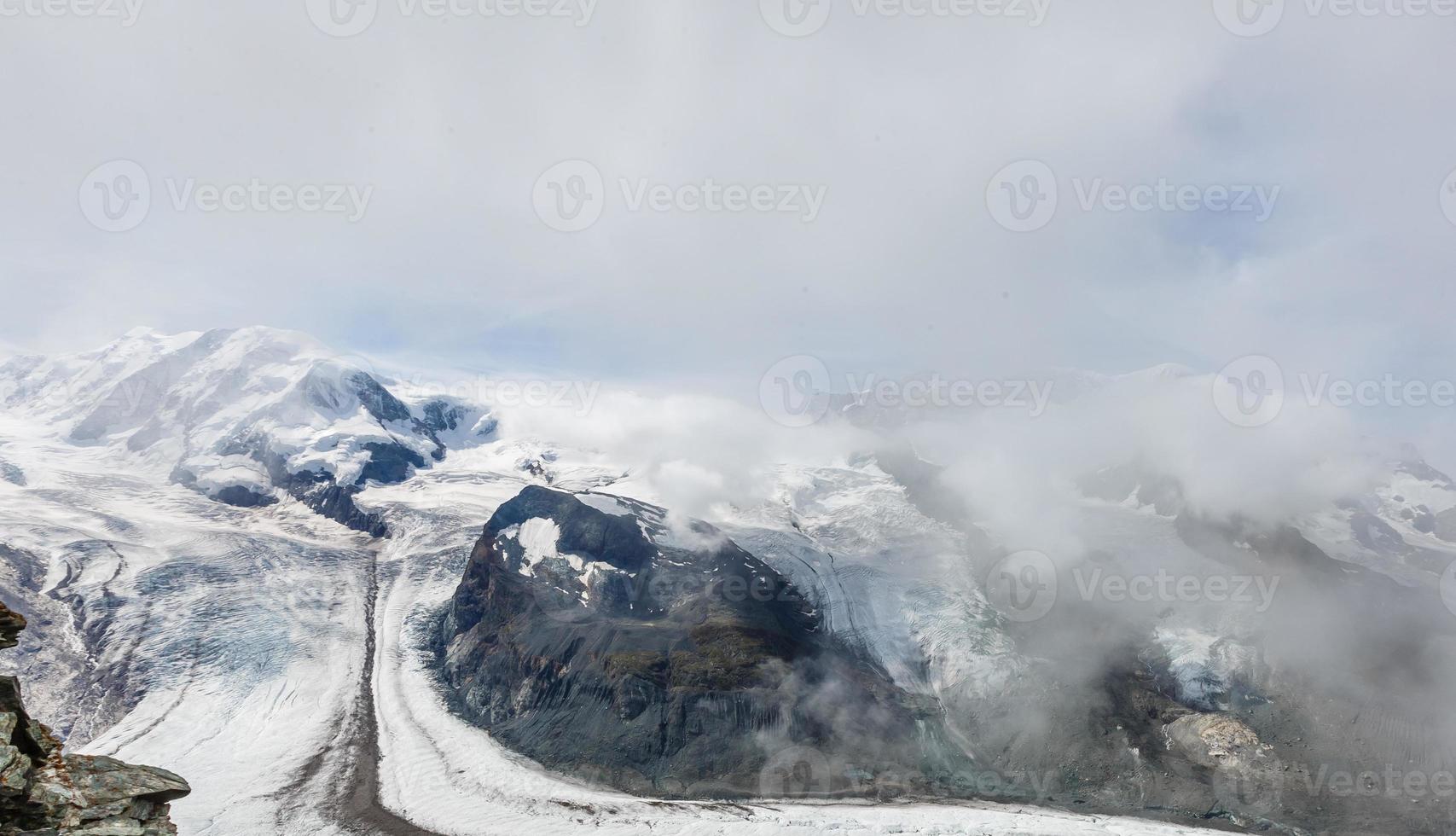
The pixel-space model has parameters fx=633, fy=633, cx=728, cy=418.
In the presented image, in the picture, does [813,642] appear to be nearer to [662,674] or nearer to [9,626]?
[662,674]

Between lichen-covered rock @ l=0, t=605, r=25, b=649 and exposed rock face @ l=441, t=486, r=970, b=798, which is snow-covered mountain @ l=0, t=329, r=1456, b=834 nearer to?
exposed rock face @ l=441, t=486, r=970, b=798

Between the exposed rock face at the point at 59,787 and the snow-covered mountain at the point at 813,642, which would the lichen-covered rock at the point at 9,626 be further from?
the snow-covered mountain at the point at 813,642

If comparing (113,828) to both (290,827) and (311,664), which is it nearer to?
(290,827)

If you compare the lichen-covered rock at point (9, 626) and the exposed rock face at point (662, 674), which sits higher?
the lichen-covered rock at point (9, 626)

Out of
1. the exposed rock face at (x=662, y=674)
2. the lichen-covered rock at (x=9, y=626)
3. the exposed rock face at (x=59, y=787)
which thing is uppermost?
the lichen-covered rock at (x=9, y=626)

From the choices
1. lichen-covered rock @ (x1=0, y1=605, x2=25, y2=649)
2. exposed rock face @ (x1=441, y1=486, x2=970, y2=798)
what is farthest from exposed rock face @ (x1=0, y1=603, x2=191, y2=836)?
exposed rock face @ (x1=441, y1=486, x2=970, y2=798)

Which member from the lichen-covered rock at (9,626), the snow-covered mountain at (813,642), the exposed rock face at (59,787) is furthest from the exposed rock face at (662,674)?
the lichen-covered rock at (9,626)
